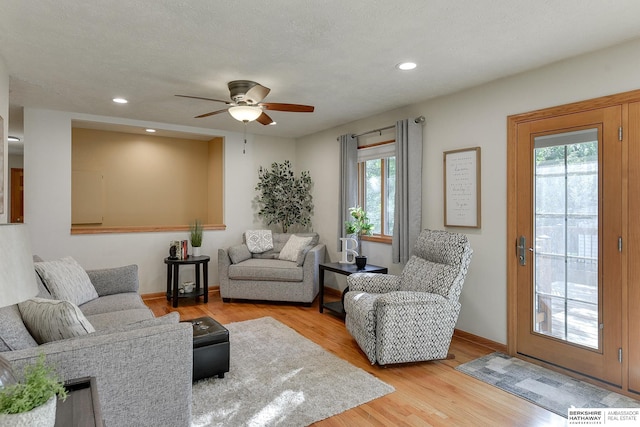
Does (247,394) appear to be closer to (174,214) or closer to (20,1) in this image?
(20,1)

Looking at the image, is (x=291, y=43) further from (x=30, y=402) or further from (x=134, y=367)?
(x=30, y=402)

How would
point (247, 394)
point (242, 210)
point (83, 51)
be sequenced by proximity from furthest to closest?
point (242, 210) < point (83, 51) < point (247, 394)

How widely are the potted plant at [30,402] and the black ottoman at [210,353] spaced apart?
1.59 metres

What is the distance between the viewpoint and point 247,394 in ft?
8.08

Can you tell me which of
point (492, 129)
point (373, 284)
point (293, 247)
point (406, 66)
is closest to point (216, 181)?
point (293, 247)

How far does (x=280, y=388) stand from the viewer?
8.36 ft

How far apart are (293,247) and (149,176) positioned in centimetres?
290

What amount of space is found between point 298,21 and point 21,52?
2168mm

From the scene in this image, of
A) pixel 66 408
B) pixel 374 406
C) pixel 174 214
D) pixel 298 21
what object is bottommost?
pixel 374 406

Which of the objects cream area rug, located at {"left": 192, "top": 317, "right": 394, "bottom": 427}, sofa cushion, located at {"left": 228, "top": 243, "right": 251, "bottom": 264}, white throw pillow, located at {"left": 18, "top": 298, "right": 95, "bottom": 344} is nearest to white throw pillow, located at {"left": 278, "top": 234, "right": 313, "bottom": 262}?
sofa cushion, located at {"left": 228, "top": 243, "right": 251, "bottom": 264}

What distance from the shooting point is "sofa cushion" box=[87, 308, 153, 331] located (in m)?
2.48

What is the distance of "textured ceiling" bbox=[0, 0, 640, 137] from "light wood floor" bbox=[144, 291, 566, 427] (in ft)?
7.99

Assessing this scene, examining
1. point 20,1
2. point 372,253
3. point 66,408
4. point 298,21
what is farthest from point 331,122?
point 66,408

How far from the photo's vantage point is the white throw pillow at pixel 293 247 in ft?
16.7
